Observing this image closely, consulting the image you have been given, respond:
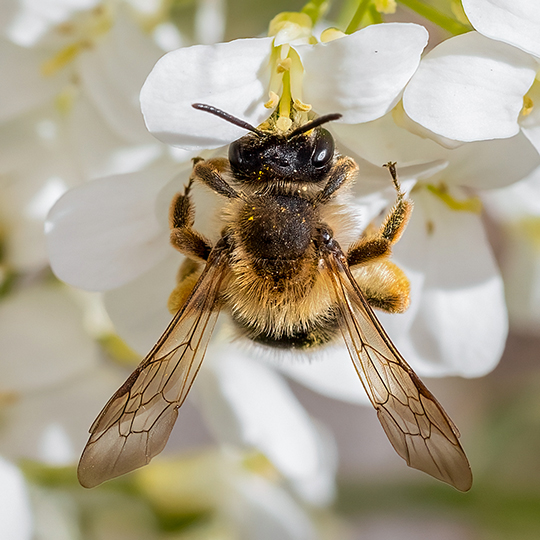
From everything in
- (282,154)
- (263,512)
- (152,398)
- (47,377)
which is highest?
(282,154)

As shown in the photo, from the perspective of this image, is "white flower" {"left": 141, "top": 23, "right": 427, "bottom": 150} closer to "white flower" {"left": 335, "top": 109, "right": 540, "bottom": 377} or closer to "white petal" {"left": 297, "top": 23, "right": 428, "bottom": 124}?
"white petal" {"left": 297, "top": 23, "right": 428, "bottom": 124}

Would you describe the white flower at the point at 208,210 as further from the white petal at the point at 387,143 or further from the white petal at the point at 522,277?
the white petal at the point at 522,277

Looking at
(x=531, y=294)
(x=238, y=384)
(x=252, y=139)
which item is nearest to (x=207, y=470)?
(x=238, y=384)

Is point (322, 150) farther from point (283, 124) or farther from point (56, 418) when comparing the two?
point (56, 418)

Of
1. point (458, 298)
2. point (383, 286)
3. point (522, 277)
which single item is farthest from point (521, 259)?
point (383, 286)

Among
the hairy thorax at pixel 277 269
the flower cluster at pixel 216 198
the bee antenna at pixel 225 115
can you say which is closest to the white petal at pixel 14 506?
the flower cluster at pixel 216 198
